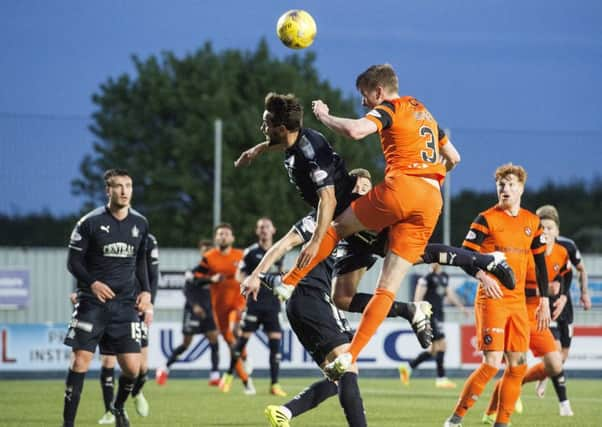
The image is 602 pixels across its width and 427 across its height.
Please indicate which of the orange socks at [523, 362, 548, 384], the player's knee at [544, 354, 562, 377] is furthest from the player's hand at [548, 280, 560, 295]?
A: the player's knee at [544, 354, 562, 377]

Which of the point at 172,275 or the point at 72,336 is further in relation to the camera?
the point at 172,275

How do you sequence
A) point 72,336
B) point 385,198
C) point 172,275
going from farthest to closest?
point 172,275
point 72,336
point 385,198

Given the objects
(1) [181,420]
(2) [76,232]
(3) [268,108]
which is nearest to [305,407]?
(3) [268,108]

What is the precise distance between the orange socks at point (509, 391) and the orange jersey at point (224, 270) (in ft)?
33.2

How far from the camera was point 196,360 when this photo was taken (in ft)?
77.0

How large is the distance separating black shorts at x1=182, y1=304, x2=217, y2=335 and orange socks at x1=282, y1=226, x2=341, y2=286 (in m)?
11.5

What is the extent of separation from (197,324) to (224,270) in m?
1.09

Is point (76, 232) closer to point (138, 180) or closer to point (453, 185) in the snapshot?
point (453, 185)

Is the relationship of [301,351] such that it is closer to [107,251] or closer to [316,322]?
[107,251]

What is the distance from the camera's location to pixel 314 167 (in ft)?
29.2

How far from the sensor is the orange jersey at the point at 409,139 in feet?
29.2

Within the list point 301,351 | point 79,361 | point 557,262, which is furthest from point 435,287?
point 79,361

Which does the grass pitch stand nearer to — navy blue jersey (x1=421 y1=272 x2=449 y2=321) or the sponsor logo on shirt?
navy blue jersey (x1=421 y1=272 x2=449 y2=321)

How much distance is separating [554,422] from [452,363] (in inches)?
468
